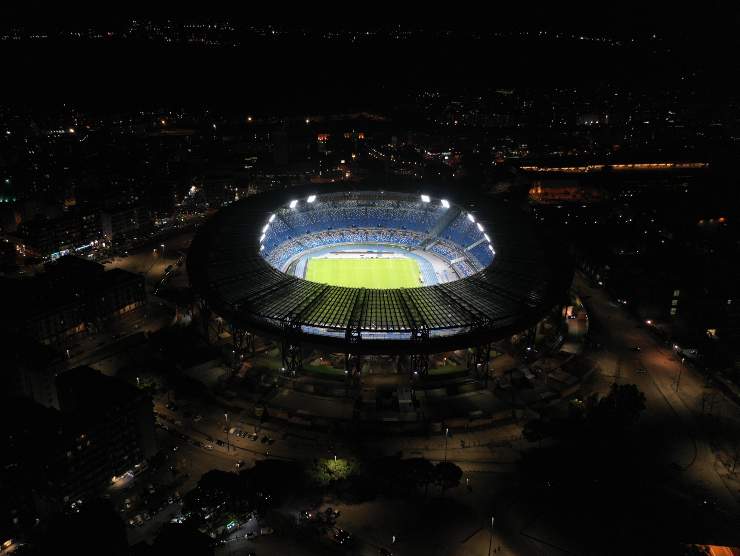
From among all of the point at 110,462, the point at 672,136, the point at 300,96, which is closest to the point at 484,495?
the point at 110,462

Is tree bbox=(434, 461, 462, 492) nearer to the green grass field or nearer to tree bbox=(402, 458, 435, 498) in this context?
tree bbox=(402, 458, 435, 498)

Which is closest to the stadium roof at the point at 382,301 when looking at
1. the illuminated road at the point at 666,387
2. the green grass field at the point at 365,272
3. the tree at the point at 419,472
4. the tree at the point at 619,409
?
the illuminated road at the point at 666,387

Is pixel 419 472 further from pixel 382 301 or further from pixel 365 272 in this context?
pixel 365 272

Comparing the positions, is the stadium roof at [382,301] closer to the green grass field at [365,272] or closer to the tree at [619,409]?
the tree at [619,409]

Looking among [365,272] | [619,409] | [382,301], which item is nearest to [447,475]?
[619,409]

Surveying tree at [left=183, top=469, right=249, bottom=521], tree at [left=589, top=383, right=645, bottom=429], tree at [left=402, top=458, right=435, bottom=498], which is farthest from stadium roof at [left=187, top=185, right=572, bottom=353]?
tree at [left=183, top=469, right=249, bottom=521]

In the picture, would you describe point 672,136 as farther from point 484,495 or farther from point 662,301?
point 484,495
